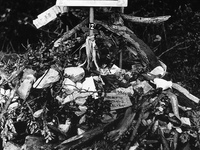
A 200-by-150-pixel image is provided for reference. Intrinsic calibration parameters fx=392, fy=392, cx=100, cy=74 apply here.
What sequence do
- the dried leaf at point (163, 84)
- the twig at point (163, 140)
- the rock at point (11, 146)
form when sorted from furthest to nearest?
the dried leaf at point (163, 84) < the rock at point (11, 146) < the twig at point (163, 140)

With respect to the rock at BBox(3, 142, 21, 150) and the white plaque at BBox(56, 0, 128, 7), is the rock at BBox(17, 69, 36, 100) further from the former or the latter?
the white plaque at BBox(56, 0, 128, 7)

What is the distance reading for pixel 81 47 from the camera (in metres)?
3.71

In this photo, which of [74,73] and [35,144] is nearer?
[35,144]

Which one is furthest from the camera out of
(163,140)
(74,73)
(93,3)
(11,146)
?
(93,3)

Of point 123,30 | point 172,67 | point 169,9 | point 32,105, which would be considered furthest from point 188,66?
point 32,105

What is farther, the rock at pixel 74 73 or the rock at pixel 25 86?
the rock at pixel 74 73

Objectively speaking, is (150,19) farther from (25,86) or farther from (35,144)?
(35,144)

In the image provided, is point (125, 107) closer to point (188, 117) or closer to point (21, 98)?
point (188, 117)

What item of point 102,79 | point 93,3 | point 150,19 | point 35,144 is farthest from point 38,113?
point 150,19

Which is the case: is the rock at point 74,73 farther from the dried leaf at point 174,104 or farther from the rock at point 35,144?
the dried leaf at point 174,104

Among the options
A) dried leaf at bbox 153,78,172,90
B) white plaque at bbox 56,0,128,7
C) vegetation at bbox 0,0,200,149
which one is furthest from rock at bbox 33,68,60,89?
dried leaf at bbox 153,78,172,90

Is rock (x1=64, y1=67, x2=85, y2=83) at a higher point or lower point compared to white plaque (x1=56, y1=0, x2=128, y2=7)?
lower

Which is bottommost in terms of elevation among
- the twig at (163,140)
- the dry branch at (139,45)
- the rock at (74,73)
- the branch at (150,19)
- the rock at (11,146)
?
the rock at (11,146)

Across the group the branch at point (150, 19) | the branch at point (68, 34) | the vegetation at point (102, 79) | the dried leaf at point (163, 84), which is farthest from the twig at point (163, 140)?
the branch at point (68, 34)
